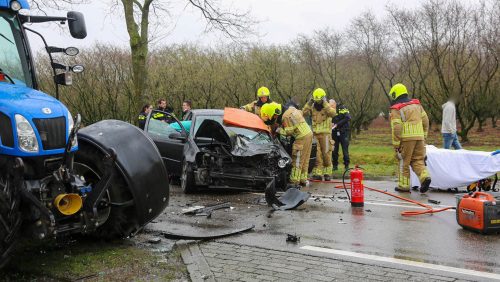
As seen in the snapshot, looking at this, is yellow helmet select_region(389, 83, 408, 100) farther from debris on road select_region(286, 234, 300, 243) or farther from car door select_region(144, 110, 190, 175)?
debris on road select_region(286, 234, 300, 243)

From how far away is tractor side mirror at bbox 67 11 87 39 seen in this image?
19.9 feet

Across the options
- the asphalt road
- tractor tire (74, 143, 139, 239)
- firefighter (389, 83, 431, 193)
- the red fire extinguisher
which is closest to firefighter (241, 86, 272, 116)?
firefighter (389, 83, 431, 193)

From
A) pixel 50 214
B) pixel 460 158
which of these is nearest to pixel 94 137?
pixel 50 214

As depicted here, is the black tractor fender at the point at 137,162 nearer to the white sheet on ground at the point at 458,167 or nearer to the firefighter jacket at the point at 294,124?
the firefighter jacket at the point at 294,124

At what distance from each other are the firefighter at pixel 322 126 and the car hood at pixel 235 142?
2.35 meters

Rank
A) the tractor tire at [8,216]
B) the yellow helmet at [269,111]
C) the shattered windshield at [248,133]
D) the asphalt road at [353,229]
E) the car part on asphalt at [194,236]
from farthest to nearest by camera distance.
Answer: the yellow helmet at [269,111] < the shattered windshield at [248,133] < the car part on asphalt at [194,236] < the asphalt road at [353,229] < the tractor tire at [8,216]

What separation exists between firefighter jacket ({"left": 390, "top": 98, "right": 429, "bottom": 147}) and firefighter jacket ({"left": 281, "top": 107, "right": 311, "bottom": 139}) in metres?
1.84

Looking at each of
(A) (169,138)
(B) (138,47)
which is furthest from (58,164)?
(B) (138,47)

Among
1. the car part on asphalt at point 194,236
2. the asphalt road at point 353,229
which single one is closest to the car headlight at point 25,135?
the car part on asphalt at point 194,236

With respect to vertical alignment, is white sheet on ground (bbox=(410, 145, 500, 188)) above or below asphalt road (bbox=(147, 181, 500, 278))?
above

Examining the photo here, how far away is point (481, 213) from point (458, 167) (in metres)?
3.83

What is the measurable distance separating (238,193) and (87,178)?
4.99 m

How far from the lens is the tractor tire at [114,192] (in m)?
5.66

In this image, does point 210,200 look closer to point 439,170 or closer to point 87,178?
point 87,178
